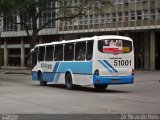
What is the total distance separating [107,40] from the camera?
966 inches

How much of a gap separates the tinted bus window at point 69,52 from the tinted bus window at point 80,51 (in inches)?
20.9

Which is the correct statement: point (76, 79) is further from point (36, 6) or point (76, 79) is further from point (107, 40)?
point (36, 6)

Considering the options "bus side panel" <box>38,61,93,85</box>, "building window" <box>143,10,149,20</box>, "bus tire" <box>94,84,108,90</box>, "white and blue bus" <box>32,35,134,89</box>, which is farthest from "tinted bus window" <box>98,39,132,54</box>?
"building window" <box>143,10,149,20</box>

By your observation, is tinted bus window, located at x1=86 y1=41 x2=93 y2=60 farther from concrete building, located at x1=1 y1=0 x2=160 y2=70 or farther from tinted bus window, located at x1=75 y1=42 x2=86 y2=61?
concrete building, located at x1=1 y1=0 x2=160 y2=70

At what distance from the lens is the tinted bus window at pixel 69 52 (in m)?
26.9

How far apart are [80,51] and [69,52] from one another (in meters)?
1.43

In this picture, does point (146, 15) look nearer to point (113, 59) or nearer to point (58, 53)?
point (58, 53)

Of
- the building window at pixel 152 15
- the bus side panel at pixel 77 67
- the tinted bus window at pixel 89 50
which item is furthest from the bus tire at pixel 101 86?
the building window at pixel 152 15

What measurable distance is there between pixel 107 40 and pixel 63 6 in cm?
3200

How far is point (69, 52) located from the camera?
1072 inches

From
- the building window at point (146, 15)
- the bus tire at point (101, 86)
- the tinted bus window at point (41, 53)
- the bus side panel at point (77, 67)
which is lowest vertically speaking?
the bus tire at point (101, 86)

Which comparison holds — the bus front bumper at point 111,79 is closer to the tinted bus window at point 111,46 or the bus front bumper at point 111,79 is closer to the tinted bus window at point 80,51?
the tinted bus window at point 111,46

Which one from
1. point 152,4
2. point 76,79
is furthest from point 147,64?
point 76,79

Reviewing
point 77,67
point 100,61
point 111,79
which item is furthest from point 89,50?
point 111,79
